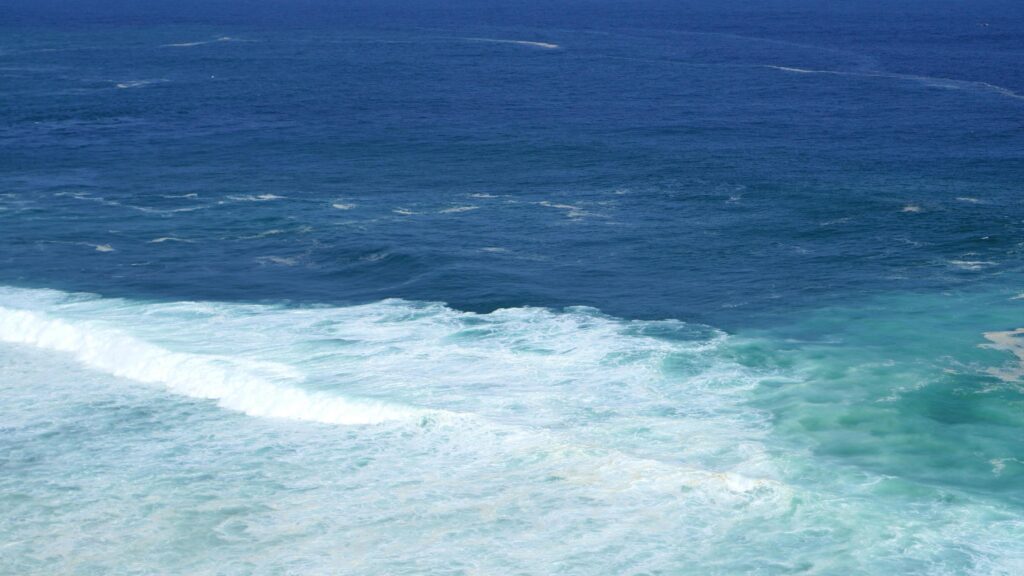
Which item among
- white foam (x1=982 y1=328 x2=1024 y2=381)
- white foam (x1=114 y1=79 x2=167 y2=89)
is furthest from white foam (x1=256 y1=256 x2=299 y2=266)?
white foam (x1=114 y1=79 x2=167 y2=89)

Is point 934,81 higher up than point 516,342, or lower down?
higher up

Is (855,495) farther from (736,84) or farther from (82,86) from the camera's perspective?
(82,86)

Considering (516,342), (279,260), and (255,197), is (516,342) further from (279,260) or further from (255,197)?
(255,197)

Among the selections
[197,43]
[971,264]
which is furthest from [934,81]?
[197,43]

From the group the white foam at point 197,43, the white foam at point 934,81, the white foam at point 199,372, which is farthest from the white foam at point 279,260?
the white foam at point 197,43

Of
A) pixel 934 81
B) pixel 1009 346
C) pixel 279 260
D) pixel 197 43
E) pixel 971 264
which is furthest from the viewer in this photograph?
pixel 197 43

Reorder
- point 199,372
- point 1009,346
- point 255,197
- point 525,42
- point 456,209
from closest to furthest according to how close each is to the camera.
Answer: point 199,372 < point 1009,346 < point 456,209 < point 255,197 < point 525,42

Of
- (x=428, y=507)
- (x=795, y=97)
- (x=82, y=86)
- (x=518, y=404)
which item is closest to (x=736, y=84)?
(x=795, y=97)
